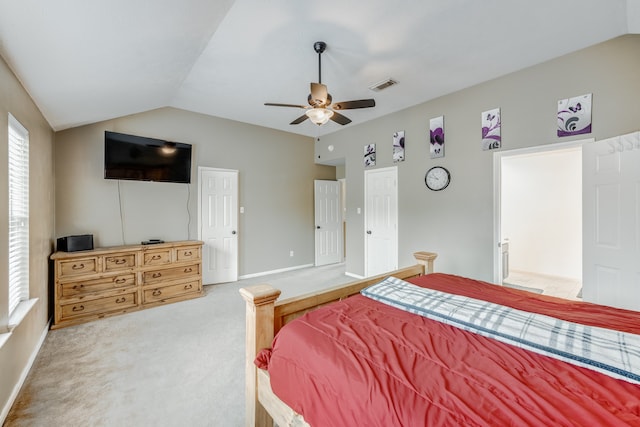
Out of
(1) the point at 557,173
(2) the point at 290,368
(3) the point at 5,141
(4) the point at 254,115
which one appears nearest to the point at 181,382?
(2) the point at 290,368

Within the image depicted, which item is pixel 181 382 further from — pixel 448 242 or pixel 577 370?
pixel 448 242

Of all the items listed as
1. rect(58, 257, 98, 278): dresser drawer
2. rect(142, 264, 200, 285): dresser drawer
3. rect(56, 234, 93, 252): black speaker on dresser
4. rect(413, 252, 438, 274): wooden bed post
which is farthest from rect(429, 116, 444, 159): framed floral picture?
rect(56, 234, 93, 252): black speaker on dresser

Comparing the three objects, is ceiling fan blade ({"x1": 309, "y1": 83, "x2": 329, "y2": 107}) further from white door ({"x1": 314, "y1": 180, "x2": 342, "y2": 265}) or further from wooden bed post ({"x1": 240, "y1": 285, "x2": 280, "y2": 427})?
white door ({"x1": 314, "y1": 180, "x2": 342, "y2": 265})

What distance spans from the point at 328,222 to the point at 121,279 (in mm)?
3927

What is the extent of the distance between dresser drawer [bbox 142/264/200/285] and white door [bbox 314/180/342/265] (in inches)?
107

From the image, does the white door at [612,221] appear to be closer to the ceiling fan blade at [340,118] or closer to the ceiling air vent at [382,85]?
the ceiling air vent at [382,85]

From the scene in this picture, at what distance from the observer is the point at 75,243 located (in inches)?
129

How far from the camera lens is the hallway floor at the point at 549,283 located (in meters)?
3.94

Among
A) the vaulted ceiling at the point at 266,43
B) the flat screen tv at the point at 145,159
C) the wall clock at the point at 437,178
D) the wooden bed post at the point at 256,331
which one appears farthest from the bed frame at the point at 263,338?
the flat screen tv at the point at 145,159

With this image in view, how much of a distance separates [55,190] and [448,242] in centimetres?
509

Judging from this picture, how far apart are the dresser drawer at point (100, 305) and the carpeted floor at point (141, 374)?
0.49 feet

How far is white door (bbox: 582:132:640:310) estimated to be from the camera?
224cm

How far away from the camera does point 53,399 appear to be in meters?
1.92

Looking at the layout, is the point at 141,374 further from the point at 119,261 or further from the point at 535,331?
the point at 535,331
